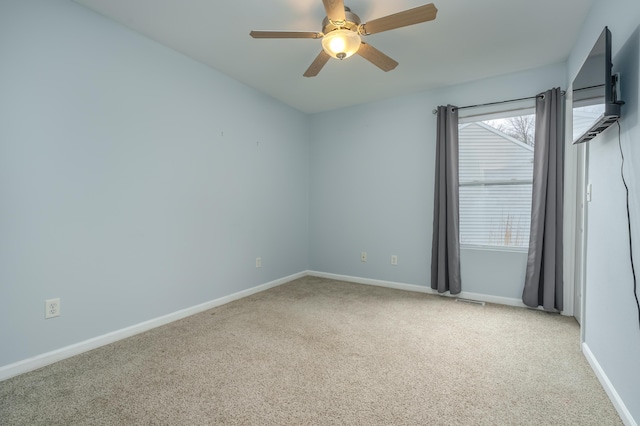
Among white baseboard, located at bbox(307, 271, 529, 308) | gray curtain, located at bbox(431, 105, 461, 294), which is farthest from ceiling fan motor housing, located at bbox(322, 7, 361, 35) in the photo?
white baseboard, located at bbox(307, 271, 529, 308)

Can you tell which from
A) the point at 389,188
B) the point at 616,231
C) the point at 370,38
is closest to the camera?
the point at 616,231

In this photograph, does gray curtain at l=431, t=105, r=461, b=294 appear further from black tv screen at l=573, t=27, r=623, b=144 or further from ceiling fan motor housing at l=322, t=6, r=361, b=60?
ceiling fan motor housing at l=322, t=6, r=361, b=60

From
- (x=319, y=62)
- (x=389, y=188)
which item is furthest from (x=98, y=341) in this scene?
(x=389, y=188)

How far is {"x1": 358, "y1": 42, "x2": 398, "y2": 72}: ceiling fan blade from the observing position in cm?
224

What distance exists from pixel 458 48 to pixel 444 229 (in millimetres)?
1820

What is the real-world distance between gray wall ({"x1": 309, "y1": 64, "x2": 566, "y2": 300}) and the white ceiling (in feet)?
0.74

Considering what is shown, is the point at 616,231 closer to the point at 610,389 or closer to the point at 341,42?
the point at 610,389

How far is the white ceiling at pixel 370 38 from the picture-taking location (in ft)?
7.29

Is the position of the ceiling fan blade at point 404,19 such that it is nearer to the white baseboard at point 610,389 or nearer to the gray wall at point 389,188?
the gray wall at point 389,188

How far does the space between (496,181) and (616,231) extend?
1.85 metres

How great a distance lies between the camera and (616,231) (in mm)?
1681

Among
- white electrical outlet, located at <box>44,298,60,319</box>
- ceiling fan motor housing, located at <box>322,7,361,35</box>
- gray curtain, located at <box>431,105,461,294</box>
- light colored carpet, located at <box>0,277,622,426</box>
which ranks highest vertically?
ceiling fan motor housing, located at <box>322,7,361,35</box>

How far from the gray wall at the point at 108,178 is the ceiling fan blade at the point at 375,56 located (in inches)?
66.4

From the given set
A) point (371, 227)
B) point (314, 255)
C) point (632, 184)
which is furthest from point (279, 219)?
point (632, 184)
